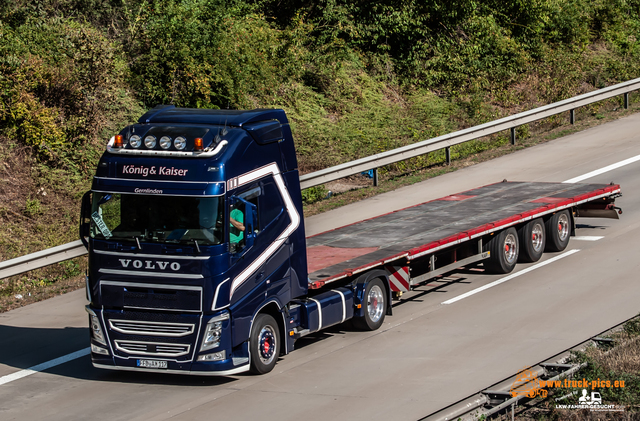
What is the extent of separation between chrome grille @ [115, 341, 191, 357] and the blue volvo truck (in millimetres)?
16

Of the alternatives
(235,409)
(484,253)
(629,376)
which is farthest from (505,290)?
(235,409)

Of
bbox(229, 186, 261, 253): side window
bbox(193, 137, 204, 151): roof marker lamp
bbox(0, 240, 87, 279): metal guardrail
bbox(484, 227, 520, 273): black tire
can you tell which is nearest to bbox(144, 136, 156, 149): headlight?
bbox(193, 137, 204, 151): roof marker lamp

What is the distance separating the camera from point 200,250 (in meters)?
9.75

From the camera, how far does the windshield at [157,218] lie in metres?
9.81

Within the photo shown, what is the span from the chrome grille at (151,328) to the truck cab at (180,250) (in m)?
0.01

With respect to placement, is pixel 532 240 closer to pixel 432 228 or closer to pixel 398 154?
pixel 432 228

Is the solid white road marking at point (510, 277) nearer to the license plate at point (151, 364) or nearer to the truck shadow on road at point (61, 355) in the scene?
the truck shadow on road at point (61, 355)

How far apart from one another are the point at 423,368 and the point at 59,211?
11.1m

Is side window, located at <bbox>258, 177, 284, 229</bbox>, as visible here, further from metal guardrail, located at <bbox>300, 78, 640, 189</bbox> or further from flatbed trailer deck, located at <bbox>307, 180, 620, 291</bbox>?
metal guardrail, located at <bbox>300, 78, 640, 189</bbox>

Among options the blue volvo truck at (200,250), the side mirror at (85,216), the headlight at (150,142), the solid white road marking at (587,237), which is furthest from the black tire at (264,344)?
the solid white road marking at (587,237)

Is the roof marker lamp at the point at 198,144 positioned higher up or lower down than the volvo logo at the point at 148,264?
higher up

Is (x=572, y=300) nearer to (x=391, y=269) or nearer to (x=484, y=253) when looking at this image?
(x=484, y=253)

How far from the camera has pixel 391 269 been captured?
1255 cm

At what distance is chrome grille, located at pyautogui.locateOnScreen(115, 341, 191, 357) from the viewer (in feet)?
32.8
